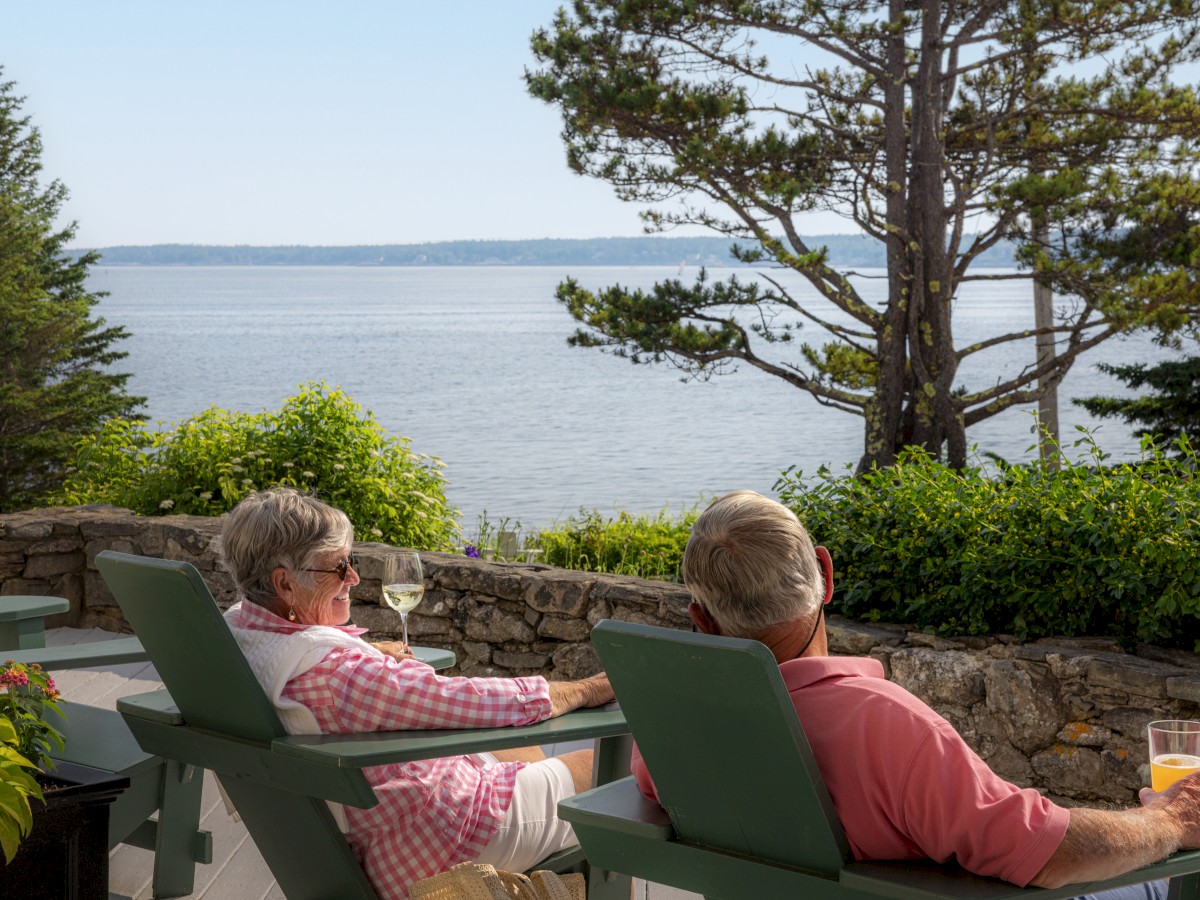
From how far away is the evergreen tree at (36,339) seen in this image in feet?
59.3

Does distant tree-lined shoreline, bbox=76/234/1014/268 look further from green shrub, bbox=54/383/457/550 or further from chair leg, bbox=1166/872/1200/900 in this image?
chair leg, bbox=1166/872/1200/900

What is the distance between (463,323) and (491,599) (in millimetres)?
69495

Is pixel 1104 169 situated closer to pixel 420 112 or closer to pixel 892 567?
pixel 892 567

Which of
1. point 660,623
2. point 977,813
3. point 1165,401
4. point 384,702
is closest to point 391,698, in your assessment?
point 384,702

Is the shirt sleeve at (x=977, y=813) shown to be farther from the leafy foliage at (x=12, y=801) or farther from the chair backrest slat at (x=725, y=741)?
the leafy foliage at (x=12, y=801)

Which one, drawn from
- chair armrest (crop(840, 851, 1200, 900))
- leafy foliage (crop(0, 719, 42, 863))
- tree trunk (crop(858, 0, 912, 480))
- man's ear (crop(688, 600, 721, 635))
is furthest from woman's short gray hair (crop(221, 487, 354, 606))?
tree trunk (crop(858, 0, 912, 480))

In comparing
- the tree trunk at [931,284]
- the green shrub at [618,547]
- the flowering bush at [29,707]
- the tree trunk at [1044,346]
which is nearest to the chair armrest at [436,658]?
the flowering bush at [29,707]

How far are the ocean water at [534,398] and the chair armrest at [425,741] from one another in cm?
397

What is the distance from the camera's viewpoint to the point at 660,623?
3.96 m

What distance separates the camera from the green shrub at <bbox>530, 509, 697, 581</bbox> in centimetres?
622

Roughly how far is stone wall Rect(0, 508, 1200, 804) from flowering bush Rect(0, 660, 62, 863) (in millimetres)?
1217

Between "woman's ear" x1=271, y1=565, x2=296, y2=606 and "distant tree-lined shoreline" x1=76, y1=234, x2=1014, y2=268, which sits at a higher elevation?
"distant tree-lined shoreline" x1=76, y1=234, x2=1014, y2=268

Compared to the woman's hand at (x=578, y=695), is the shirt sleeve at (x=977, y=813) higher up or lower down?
higher up

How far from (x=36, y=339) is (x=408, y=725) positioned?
739 inches
